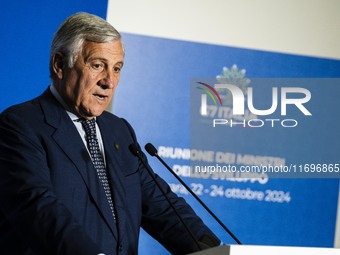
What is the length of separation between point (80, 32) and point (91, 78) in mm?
187

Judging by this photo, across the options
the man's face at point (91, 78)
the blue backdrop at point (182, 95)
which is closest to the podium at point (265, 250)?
the man's face at point (91, 78)

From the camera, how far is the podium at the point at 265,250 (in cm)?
172

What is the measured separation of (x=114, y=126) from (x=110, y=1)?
7.24ft

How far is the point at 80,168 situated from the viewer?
2.51 meters

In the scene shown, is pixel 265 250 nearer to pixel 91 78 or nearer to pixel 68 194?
pixel 68 194

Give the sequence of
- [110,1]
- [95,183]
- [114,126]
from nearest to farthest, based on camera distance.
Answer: [95,183] < [114,126] < [110,1]

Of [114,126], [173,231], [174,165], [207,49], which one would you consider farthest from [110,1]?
[173,231]

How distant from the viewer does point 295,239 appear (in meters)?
5.16

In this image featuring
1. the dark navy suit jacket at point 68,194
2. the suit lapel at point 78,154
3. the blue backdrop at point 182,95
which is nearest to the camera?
the dark navy suit jacket at point 68,194

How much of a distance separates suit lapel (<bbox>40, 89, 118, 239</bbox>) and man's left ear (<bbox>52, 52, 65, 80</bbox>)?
0.52ft

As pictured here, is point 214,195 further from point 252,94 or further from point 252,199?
point 252,94

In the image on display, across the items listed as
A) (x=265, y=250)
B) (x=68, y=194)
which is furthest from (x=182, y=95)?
(x=265, y=250)

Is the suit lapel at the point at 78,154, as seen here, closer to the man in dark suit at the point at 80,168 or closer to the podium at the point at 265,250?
the man in dark suit at the point at 80,168

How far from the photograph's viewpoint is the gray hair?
103 inches
